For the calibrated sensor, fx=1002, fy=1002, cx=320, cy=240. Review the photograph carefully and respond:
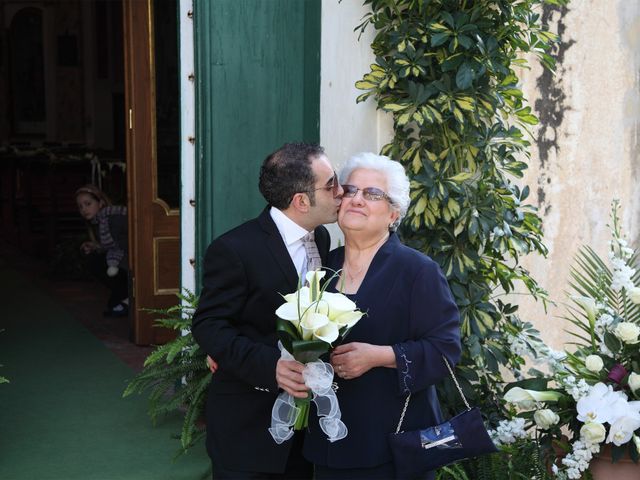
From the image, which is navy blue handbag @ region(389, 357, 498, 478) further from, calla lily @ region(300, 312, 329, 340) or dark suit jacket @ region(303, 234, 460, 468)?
calla lily @ region(300, 312, 329, 340)

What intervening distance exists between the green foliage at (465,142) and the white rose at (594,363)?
91 centimetres

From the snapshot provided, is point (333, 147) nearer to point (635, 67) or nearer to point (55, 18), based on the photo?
point (635, 67)

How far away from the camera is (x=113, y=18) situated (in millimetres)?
19656

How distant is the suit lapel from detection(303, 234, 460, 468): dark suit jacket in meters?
0.25

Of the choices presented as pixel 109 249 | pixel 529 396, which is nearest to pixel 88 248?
pixel 109 249

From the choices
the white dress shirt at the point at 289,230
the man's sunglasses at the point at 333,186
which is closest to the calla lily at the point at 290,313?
the white dress shirt at the point at 289,230

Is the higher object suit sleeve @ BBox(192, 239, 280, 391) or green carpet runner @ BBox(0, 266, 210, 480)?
suit sleeve @ BBox(192, 239, 280, 391)

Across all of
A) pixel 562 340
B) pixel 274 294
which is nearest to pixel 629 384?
pixel 274 294

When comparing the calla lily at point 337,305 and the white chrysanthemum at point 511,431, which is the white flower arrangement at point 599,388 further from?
the calla lily at point 337,305

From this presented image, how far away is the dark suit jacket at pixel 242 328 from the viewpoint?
3.26 m

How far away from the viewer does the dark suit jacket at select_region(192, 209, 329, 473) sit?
10.7ft

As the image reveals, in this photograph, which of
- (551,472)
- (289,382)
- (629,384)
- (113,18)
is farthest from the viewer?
(113,18)

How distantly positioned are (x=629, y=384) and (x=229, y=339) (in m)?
1.62

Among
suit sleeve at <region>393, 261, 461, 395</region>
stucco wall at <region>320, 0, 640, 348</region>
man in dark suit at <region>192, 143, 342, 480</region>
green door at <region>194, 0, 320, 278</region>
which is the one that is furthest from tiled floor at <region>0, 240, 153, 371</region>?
suit sleeve at <region>393, 261, 461, 395</region>
